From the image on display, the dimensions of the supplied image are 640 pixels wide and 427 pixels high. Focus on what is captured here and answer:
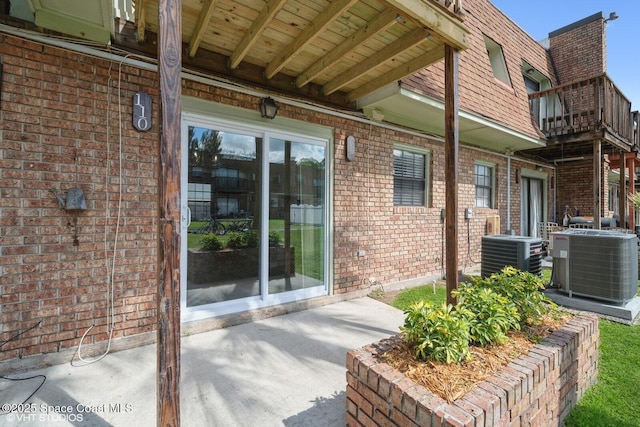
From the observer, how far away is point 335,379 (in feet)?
8.14

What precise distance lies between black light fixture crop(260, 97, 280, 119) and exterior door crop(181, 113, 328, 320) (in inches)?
9.2

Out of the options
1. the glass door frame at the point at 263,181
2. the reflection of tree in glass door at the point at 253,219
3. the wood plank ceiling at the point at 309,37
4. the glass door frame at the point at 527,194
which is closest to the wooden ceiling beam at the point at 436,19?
the wood plank ceiling at the point at 309,37

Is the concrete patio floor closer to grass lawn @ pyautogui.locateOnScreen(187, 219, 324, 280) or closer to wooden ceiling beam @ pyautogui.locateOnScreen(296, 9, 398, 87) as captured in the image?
grass lawn @ pyautogui.locateOnScreen(187, 219, 324, 280)

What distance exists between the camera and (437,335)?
180 cm

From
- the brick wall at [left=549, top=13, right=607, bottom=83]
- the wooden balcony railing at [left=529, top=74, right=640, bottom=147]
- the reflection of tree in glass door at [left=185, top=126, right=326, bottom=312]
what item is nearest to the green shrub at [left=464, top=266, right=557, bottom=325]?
the reflection of tree in glass door at [left=185, top=126, right=326, bottom=312]

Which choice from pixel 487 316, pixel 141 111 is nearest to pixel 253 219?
pixel 141 111

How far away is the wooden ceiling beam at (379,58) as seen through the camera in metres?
3.03

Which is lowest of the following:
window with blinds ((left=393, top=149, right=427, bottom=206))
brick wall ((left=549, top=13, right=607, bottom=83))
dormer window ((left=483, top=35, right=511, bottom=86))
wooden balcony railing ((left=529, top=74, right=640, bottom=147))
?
window with blinds ((left=393, top=149, right=427, bottom=206))

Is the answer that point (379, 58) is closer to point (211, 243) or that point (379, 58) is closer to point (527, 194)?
point (211, 243)

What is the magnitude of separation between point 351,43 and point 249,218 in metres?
2.37

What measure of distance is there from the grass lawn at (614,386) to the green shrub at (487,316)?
72 cm

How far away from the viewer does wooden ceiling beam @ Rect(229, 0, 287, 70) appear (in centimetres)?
252

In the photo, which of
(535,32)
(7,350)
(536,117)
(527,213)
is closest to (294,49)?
(7,350)

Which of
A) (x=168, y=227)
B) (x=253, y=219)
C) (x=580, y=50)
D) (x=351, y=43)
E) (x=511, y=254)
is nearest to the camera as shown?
(x=168, y=227)
